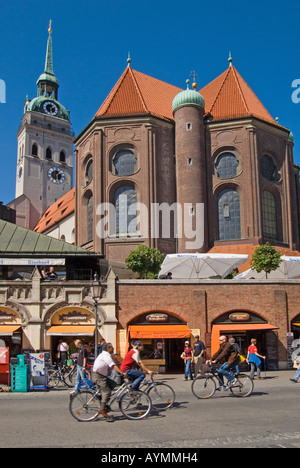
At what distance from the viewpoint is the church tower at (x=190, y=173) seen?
135ft

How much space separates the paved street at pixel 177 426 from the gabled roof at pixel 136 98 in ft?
111

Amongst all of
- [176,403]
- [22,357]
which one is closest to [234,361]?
[176,403]

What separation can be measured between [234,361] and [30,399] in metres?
5.99

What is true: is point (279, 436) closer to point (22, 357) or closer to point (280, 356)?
point (22, 357)

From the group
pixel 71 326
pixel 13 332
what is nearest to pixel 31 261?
pixel 13 332

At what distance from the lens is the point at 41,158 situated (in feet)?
266

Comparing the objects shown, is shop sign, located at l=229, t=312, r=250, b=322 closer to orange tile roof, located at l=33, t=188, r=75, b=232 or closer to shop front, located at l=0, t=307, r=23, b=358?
shop front, located at l=0, t=307, r=23, b=358

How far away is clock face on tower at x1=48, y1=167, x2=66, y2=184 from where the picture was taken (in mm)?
81625

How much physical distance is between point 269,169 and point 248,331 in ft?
72.4

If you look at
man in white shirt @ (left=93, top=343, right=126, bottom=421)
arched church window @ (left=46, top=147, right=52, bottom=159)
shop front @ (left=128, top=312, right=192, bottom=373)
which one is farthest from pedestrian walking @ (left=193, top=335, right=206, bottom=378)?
arched church window @ (left=46, top=147, right=52, bottom=159)

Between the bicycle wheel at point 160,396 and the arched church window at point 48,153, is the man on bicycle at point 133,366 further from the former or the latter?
the arched church window at point 48,153

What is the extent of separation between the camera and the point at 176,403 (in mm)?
12531

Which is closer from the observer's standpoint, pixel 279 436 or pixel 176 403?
pixel 279 436

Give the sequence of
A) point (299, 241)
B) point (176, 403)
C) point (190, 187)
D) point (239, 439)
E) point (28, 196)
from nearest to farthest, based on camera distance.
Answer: point (239, 439)
point (176, 403)
point (190, 187)
point (299, 241)
point (28, 196)
